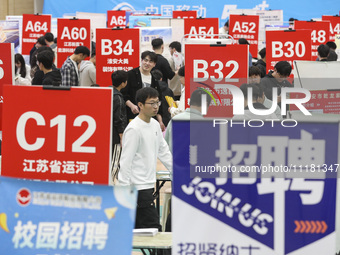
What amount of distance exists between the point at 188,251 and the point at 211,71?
5036 millimetres

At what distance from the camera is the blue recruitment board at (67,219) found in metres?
4.02

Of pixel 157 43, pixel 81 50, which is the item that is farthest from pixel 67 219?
pixel 157 43

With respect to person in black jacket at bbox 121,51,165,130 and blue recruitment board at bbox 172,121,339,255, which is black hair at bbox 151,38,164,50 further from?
blue recruitment board at bbox 172,121,339,255

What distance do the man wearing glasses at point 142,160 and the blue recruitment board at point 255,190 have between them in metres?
2.38

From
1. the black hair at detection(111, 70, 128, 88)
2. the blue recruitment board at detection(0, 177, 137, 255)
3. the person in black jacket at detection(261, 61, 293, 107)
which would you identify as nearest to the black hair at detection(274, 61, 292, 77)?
the person in black jacket at detection(261, 61, 293, 107)

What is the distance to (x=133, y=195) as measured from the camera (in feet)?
13.2

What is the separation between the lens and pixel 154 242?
208 inches

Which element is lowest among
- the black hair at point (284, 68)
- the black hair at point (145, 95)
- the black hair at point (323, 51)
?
the black hair at point (145, 95)

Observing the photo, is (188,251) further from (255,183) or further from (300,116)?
(300,116)

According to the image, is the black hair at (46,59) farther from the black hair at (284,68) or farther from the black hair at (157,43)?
the black hair at (157,43)

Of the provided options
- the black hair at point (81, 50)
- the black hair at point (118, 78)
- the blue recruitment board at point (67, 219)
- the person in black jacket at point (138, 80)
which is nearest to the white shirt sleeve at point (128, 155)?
the blue recruitment board at point (67, 219)

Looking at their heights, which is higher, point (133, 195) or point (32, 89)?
point (32, 89)

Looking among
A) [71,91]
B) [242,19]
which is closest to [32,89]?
[71,91]

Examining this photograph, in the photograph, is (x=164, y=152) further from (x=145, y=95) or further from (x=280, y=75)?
(x=280, y=75)
